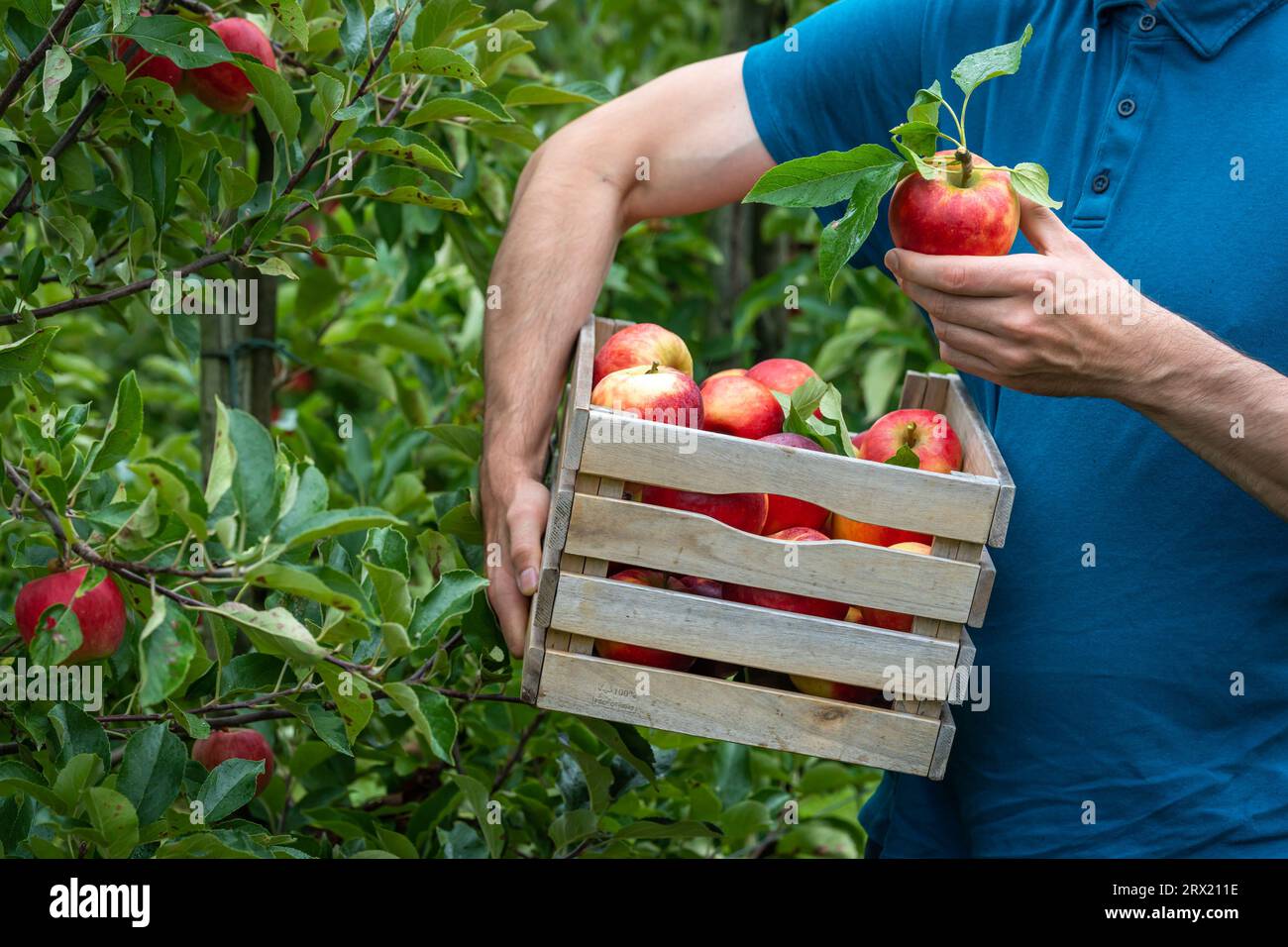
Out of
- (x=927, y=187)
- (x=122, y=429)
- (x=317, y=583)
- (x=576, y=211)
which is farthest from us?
(x=576, y=211)

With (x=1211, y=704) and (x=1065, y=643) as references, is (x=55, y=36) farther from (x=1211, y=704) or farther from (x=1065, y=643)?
(x=1211, y=704)

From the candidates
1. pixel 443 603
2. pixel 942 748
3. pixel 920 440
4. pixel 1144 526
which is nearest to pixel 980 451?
pixel 920 440

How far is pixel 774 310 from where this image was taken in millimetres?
2668

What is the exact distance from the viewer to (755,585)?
3.51 ft

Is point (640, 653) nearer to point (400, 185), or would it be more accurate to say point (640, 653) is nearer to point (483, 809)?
point (483, 809)

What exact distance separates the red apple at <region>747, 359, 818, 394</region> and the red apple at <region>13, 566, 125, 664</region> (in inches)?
27.4

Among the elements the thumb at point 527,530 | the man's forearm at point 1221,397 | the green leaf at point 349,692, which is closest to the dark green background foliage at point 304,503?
the green leaf at point 349,692

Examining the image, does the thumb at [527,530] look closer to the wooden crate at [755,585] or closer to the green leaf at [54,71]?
the wooden crate at [755,585]

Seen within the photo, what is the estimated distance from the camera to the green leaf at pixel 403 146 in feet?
3.96

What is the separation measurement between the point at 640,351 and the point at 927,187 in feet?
1.24

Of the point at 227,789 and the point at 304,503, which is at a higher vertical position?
the point at 304,503

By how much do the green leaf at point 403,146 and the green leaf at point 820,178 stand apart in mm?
329

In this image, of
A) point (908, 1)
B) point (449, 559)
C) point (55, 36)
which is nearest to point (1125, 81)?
point (908, 1)

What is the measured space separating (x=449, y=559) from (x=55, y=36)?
0.66m
